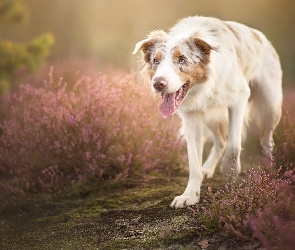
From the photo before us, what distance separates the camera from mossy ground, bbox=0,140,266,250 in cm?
328

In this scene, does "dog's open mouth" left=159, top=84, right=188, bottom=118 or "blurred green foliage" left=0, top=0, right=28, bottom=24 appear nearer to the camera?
"dog's open mouth" left=159, top=84, right=188, bottom=118

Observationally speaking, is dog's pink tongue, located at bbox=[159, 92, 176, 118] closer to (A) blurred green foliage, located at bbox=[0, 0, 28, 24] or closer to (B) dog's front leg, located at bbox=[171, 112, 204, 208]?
(B) dog's front leg, located at bbox=[171, 112, 204, 208]

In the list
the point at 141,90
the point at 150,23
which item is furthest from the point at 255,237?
the point at 150,23

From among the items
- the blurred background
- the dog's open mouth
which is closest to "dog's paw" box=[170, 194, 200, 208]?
the dog's open mouth

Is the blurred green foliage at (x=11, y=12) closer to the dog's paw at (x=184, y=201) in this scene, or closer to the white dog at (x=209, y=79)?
the white dog at (x=209, y=79)

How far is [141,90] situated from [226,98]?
121 centimetres

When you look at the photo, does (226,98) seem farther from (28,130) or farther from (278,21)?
(278,21)

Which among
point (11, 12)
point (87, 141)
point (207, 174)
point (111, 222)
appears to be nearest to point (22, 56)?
point (11, 12)

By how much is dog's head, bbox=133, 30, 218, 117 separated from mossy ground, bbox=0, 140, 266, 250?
0.81m

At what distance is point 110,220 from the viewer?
3820mm

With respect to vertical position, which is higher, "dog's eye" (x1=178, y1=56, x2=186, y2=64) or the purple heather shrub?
"dog's eye" (x1=178, y1=56, x2=186, y2=64)

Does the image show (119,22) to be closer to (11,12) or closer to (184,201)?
(11,12)

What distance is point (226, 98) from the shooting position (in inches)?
161

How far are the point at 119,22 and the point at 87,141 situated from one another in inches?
318
